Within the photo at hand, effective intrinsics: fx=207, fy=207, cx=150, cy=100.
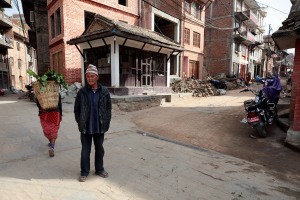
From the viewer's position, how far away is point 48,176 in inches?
131

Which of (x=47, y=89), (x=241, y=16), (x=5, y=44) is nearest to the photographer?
(x=47, y=89)

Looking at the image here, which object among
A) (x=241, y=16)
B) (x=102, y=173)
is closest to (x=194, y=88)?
(x=102, y=173)

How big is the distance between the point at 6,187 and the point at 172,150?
319 cm

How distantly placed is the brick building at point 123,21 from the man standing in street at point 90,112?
8.17 m

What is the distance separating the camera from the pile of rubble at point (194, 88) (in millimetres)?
15778

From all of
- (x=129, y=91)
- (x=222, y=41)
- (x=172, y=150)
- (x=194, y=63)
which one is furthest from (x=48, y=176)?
(x=222, y=41)

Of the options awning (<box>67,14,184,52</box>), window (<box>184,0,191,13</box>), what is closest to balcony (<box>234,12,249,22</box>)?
window (<box>184,0,191,13</box>)

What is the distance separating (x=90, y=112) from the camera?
3254 millimetres

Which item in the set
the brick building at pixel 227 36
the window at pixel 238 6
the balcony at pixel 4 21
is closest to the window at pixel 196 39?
the brick building at pixel 227 36

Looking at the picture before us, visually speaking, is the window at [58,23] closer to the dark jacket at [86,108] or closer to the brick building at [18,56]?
the dark jacket at [86,108]

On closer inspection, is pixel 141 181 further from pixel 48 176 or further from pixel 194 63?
pixel 194 63

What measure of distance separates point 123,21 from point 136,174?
1543 centimetres

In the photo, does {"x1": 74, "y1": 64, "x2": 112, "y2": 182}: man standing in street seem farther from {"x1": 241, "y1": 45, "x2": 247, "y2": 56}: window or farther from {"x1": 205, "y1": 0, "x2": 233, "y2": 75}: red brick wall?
{"x1": 241, "y1": 45, "x2": 247, "y2": 56}: window

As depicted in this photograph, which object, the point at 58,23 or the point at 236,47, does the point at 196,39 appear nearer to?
the point at 236,47
